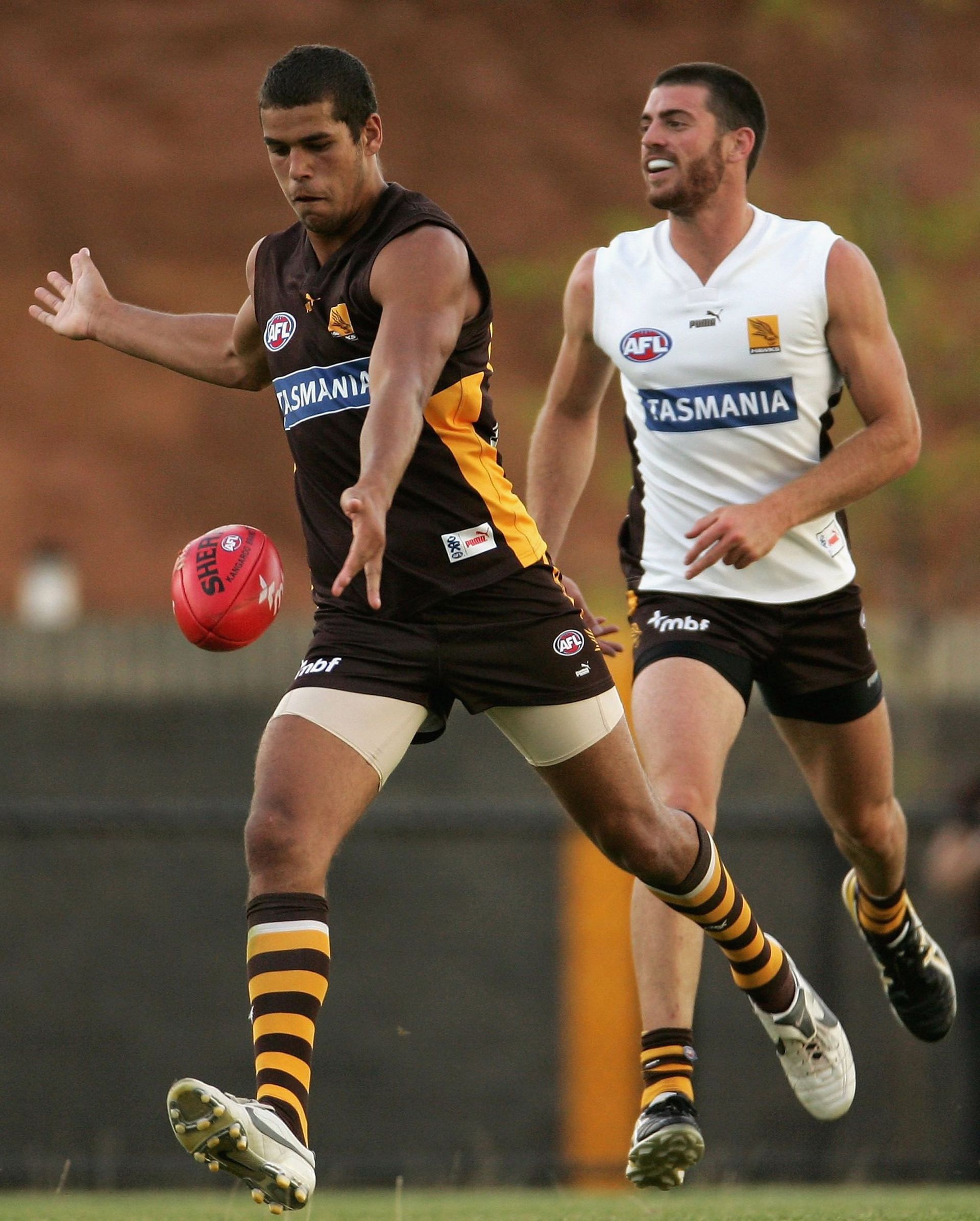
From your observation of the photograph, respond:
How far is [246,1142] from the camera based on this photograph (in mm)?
3895

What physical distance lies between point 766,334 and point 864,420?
1.25 feet

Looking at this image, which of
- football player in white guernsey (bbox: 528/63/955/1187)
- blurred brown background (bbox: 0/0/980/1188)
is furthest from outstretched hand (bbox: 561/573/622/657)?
blurred brown background (bbox: 0/0/980/1188)

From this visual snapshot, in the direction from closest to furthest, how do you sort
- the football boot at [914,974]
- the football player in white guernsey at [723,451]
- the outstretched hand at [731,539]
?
the outstretched hand at [731,539] → the football player in white guernsey at [723,451] → the football boot at [914,974]

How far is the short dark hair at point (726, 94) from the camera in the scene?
5.78 meters

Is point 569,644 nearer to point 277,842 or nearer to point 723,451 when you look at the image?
point 277,842

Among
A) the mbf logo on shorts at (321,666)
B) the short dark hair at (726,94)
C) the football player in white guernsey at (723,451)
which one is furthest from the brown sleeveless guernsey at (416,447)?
the short dark hair at (726,94)

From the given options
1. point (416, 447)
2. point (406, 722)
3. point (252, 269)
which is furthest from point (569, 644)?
point (252, 269)

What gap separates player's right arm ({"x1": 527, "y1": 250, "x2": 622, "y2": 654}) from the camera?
231 inches

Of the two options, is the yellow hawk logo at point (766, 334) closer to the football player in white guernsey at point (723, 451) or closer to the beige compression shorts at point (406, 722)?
the football player in white guernsey at point (723, 451)

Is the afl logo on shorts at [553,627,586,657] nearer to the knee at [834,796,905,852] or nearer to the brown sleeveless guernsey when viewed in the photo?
the brown sleeveless guernsey

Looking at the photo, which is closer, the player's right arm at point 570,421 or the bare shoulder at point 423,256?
the bare shoulder at point 423,256

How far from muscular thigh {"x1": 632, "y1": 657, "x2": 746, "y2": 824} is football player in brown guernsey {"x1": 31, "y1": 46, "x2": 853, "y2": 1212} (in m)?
0.43

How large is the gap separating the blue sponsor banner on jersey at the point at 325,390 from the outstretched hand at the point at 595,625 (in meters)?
0.80

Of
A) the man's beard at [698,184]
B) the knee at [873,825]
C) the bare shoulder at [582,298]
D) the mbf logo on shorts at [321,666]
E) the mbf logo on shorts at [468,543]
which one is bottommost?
the knee at [873,825]
